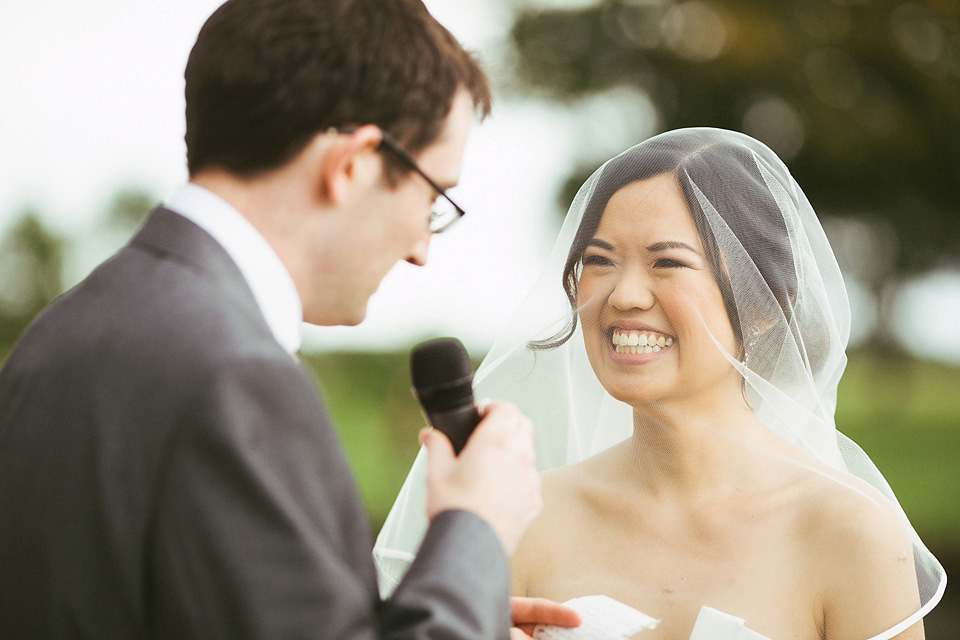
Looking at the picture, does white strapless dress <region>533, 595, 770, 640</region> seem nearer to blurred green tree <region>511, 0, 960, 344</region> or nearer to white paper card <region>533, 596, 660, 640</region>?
white paper card <region>533, 596, 660, 640</region>

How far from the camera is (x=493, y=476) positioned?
184 cm

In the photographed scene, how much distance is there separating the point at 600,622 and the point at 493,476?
1.31 metres

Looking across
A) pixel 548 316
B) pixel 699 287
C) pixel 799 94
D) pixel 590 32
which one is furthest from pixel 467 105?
pixel 590 32

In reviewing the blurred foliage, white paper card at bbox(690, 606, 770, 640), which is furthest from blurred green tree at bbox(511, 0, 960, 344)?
the blurred foliage

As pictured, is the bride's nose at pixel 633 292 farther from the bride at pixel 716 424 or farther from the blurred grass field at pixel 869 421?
the blurred grass field at pixel 869 421

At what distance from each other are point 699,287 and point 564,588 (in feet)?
3.59

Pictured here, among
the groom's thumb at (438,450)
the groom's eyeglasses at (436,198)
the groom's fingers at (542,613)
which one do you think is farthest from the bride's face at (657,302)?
the groom's thumb at (438,450)

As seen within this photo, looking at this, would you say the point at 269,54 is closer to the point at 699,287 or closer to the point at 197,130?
the point at 197,130

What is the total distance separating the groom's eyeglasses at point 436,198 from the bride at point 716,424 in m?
1.05

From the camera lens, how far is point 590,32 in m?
18.9

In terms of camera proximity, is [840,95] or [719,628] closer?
[719,628]

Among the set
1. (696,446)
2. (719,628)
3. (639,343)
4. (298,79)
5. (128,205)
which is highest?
(298,79)

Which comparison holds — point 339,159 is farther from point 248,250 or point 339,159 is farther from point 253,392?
point 253,392

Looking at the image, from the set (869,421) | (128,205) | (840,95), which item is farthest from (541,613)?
(128,205)
